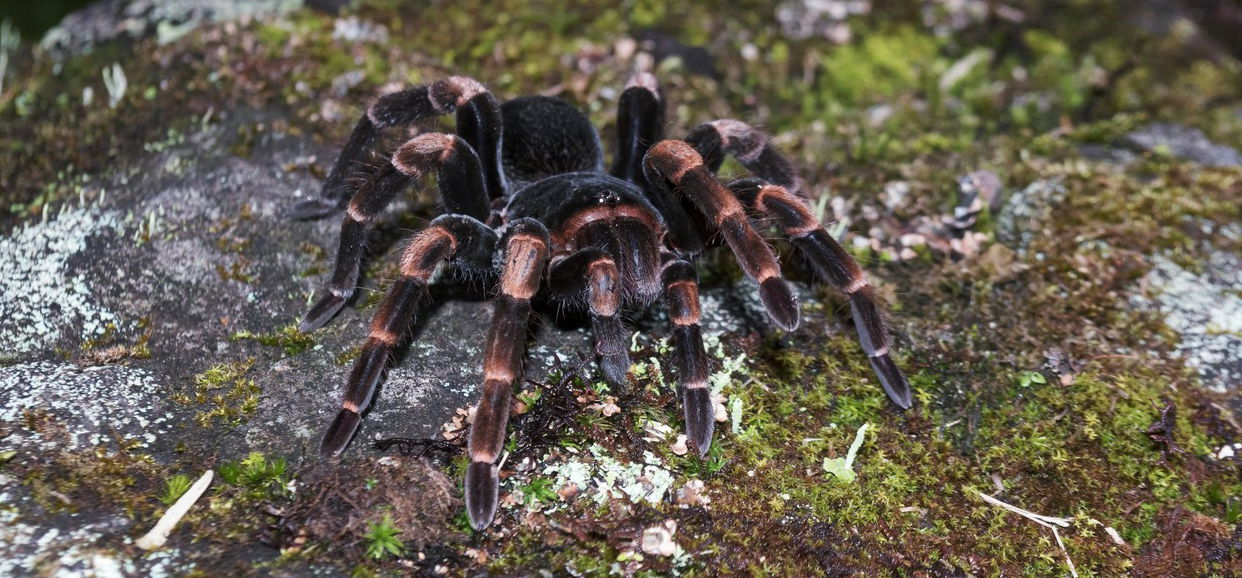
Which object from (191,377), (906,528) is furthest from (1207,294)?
(191,377)

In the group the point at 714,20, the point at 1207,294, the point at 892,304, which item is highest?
the point at 714,20

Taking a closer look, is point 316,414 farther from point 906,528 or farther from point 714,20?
point 714,20

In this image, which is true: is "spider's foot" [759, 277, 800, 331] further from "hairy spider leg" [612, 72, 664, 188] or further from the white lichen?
the white lichen

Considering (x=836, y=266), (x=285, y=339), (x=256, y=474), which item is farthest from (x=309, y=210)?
(x=836, y=266)

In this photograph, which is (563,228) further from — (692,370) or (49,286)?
(49,286)

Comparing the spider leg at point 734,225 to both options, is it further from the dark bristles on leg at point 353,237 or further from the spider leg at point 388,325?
the dark bristles on leg at point 353,237

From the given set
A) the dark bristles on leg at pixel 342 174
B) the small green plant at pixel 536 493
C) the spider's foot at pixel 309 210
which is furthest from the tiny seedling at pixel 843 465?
the spider's foot at pixel 309 210

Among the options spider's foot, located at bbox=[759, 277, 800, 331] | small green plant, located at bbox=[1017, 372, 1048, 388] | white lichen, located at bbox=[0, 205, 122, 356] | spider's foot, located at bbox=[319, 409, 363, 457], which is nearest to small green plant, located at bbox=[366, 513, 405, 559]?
spider's foot, located at bbox=[319, 409, 363, 457]
